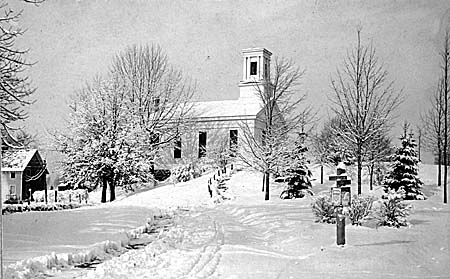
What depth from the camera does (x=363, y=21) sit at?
4.75 metres

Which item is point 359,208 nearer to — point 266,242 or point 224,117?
point 266,242

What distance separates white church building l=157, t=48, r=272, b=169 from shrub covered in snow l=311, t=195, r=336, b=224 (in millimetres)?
1250

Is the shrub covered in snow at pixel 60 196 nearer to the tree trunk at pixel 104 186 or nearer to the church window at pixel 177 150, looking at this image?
the tree trunk at pixel 104 186

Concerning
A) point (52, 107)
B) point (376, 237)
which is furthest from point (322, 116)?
point (52, 107)

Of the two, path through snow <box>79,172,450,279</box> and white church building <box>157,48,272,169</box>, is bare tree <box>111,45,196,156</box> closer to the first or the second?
white church building <box>157,48,272,169</box>

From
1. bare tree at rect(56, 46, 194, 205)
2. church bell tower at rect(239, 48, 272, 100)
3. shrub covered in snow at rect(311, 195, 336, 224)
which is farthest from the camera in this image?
shrub covered in snow at rect(311, 195, 336, 224)

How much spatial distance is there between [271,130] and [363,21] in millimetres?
1610

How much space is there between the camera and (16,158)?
4160 mm

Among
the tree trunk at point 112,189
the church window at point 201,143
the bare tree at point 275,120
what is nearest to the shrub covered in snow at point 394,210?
the bare tree at point 275,120

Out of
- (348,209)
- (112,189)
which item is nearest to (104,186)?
(112,189)

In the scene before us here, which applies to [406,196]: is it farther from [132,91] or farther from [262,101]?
[132,91]

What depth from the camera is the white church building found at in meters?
4.70

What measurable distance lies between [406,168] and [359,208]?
2.79 feet

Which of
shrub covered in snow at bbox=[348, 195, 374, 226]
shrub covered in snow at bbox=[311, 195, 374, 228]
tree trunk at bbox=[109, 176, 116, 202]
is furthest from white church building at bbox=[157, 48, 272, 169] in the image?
shrub covered in snow at bbox=[348, 195, 374, 226]
